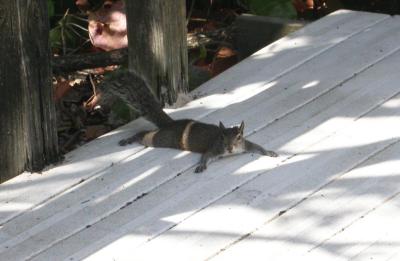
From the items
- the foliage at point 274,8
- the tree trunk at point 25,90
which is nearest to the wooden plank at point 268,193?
the tree trunk at point 25,90

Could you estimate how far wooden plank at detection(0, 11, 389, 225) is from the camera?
3.73 meters

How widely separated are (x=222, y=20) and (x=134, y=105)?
2.20 metres

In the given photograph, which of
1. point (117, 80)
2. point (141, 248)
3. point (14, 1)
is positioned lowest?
point (141, 248)

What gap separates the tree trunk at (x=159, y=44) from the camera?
4.31 metres

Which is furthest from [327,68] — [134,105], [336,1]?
[336,1]

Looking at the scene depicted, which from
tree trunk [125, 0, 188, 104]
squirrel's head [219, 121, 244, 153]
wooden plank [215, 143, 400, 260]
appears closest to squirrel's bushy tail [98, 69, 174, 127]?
tree trunk [125, 0, 188, 104]

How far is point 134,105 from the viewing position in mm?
4316

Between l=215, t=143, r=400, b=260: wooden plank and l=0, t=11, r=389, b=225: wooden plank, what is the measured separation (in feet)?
2.96

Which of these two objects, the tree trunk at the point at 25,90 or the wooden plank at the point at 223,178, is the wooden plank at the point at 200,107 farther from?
the wooden plank at the point at 223,178

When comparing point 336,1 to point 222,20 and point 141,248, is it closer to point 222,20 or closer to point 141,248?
point 222,20

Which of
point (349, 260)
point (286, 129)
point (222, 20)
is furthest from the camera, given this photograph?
point (222, 20)

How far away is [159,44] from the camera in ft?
14.3

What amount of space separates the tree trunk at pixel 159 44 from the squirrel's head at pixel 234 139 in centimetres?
56

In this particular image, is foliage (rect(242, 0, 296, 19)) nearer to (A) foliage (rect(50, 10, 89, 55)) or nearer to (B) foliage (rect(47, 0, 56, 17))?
(A) foliage (rect(50, 10, 89, 55))
